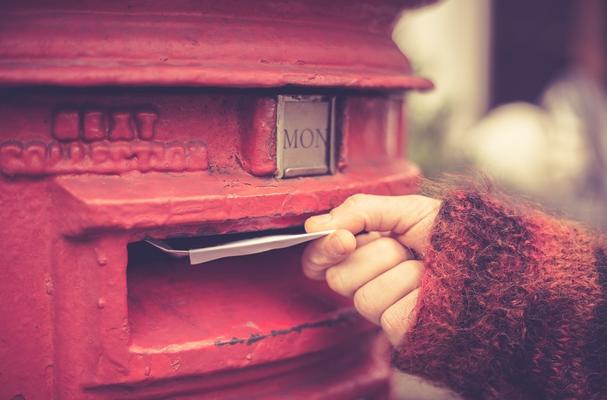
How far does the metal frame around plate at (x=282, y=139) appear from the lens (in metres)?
1.24

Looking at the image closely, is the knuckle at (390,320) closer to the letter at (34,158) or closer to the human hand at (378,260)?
the human hand at (378,260)

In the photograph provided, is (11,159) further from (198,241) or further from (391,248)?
(391,248)

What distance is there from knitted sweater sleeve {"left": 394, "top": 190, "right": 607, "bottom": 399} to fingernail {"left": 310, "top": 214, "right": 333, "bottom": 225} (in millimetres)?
206

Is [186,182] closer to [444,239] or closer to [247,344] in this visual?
[247,344]

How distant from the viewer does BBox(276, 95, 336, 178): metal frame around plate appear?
124 centimetres

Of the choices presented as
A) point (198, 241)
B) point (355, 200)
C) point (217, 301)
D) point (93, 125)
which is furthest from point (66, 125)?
point (355, 200)

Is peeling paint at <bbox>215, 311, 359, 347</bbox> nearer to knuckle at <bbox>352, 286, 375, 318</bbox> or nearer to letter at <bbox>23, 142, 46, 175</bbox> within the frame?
knuckle at <bbox>352, 286, 375, 318</bbox>

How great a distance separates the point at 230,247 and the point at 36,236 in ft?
1.10

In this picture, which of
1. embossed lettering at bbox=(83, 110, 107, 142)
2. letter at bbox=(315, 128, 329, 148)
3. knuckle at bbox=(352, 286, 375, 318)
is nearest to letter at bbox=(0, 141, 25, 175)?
embossed lettering at bbox=(83, 110, 107, 142)

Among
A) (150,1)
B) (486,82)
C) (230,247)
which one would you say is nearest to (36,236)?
(230,247)

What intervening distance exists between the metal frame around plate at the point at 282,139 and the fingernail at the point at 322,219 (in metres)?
0.10

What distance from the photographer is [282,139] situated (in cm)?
125

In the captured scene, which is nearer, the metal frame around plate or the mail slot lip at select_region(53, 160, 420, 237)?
the mail slot lip at select_region(53, 160, 420, 237)

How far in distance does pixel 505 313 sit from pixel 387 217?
29cm
